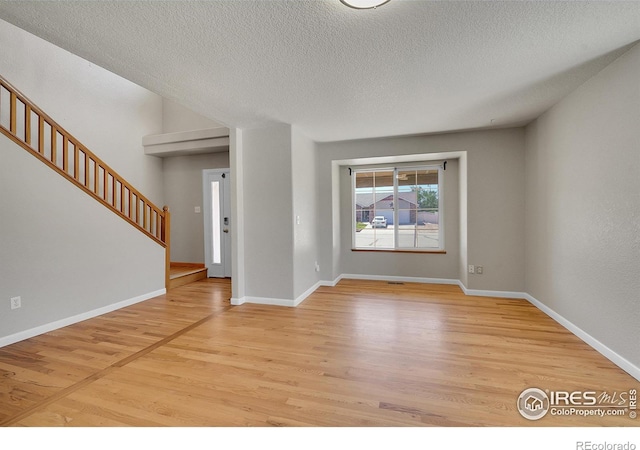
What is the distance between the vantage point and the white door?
554 cm

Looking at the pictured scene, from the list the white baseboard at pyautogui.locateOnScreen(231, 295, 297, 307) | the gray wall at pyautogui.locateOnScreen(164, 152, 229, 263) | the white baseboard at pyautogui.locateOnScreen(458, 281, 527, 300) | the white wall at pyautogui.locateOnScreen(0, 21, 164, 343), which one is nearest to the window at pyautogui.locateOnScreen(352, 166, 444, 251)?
the white baseboard at pyautogui.locateOnScreen(458, 281, 527, 300)

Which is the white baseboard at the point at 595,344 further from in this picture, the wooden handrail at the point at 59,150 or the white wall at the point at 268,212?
the wooden handrail at the point at 59,150

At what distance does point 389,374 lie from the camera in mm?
2080

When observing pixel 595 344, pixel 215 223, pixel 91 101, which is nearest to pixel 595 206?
pixel 595 344

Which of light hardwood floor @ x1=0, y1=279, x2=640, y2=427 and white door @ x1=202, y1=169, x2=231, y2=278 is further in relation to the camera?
white door @ x1=202, y1=169, x2=231, y2=278

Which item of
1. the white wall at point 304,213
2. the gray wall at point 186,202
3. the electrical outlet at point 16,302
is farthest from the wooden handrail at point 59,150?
the white wall at point 304,213

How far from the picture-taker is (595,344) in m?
2.42

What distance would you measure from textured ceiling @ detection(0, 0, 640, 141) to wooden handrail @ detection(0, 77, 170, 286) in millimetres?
1561

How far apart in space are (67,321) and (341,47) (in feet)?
12.7

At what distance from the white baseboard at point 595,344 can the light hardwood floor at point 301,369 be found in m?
0.06

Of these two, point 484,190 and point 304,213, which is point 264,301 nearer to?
point 304,213

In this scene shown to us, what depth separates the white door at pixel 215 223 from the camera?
554 cm

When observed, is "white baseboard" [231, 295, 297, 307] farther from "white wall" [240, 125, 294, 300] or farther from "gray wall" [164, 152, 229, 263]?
"gray wall" [164, 152, 229, 263]
